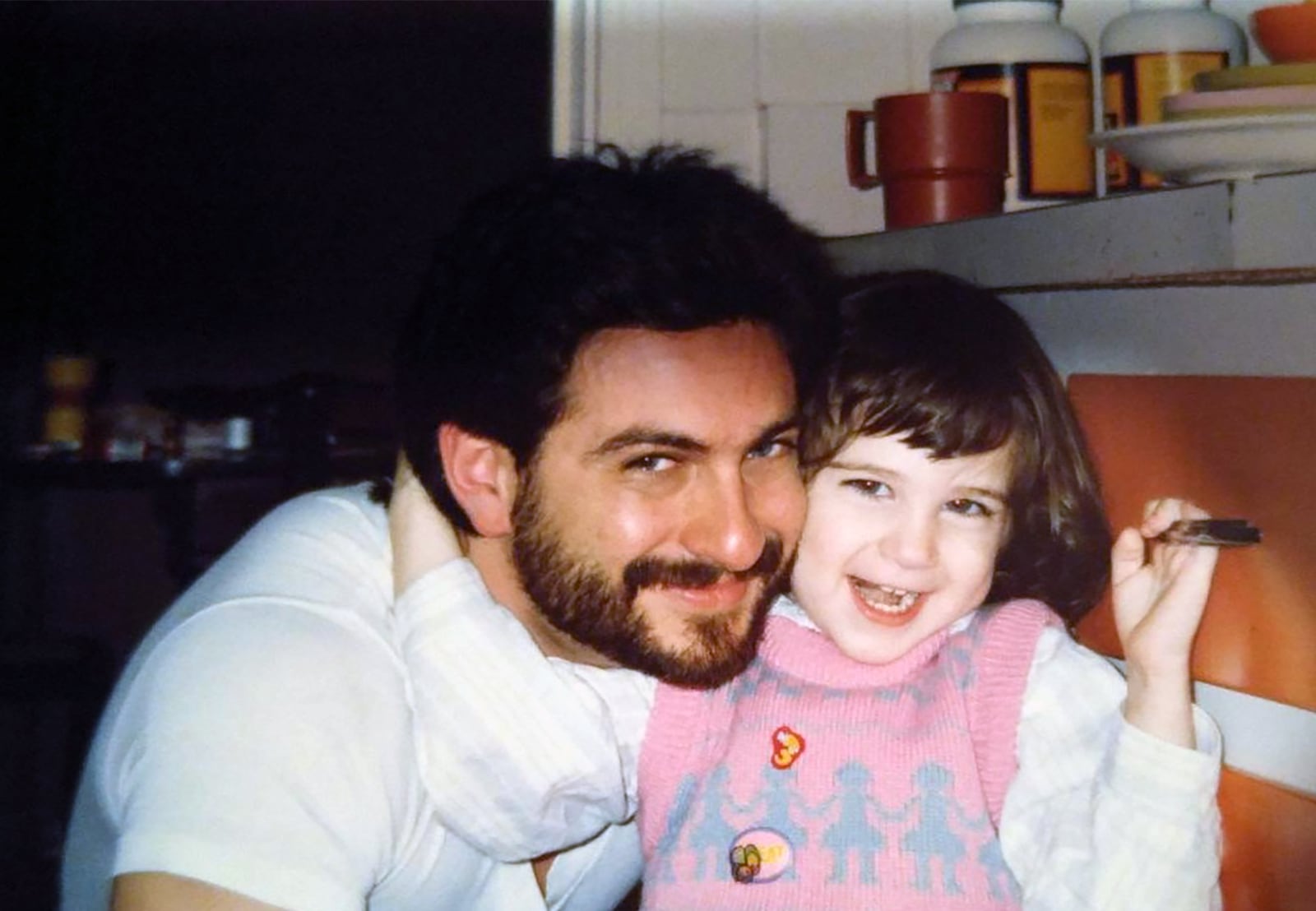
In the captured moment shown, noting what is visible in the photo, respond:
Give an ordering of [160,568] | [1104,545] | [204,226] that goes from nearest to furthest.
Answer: [1104,545], [160,568], [204,226]

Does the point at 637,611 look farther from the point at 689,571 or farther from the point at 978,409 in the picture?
the point at 978,409

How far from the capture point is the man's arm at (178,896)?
87cm

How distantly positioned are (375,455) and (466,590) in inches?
98.3

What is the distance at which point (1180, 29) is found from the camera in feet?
4.40

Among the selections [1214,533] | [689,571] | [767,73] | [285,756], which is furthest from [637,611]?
[767,73]

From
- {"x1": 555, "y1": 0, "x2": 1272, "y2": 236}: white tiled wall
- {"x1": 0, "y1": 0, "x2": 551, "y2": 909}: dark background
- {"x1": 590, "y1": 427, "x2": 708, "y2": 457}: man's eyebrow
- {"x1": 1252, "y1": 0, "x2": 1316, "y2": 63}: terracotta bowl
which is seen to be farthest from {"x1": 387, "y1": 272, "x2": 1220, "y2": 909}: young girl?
{"x1": 0, "y1": 0, "x2": 551, "y2": 909}: dark background

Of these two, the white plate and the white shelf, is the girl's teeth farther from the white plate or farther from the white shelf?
the white plate

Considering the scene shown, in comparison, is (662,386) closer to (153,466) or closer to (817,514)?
(817,514)

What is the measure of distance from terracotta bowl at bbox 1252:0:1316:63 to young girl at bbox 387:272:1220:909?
0.83ft

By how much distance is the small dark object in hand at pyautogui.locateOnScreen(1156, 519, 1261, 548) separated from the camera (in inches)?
31.2

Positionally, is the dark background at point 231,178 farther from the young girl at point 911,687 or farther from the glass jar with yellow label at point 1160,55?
the young girl at point 911,687

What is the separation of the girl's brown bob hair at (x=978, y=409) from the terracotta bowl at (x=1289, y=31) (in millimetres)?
252

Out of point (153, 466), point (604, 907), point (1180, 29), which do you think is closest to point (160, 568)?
point (153, 466)

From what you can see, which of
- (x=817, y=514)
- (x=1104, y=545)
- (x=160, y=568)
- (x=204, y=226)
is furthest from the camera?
(x=204, y=226)
